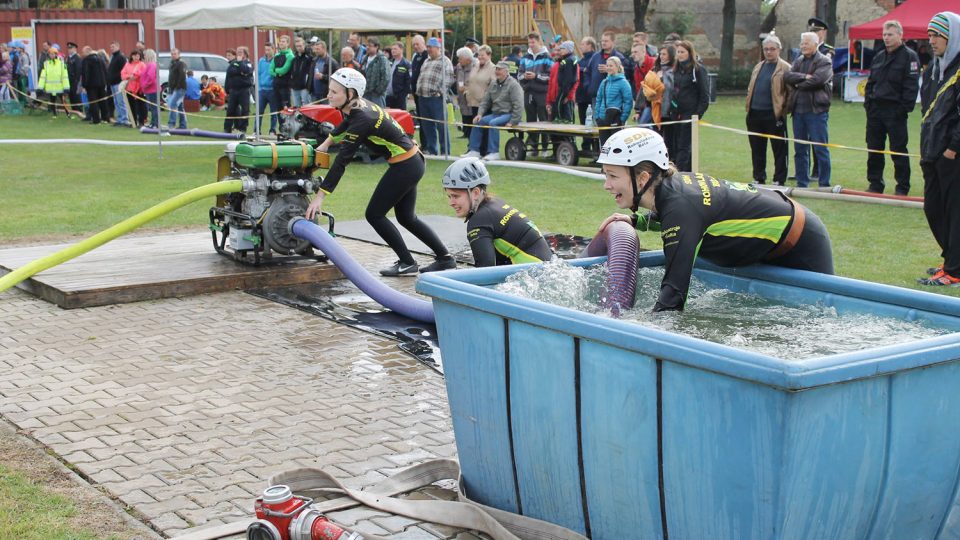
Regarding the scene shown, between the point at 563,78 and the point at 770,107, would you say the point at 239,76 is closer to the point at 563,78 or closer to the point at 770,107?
the point at 563,78

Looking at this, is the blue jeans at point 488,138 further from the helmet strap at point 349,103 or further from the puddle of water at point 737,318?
the puddle of water at point 737,318

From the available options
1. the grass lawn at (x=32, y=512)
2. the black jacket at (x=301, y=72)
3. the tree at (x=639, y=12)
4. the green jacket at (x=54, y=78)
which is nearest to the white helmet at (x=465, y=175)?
the grass lawn at (x=32, y=512)

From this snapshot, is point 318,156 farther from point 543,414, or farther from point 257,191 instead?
point 543,414

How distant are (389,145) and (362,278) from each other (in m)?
1.52

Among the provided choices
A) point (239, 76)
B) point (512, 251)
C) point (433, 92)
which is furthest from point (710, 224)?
point (239, 76)

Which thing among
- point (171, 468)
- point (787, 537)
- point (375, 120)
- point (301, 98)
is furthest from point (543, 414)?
point (301, 98)

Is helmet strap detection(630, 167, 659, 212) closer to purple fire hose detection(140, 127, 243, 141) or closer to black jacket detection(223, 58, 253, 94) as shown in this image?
purple fire hose detection(140, 127, 243, 141)

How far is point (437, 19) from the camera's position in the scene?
18.7 metres

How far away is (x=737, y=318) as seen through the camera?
505 cm

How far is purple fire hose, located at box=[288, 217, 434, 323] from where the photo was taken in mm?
8375

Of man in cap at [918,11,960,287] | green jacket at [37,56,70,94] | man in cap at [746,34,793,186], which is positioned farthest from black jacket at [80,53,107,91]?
man in cap at [918,11,960,287]

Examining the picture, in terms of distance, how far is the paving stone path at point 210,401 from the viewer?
523cm

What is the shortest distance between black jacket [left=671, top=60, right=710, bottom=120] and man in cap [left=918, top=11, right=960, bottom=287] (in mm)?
6354

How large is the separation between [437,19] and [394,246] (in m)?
9.54
